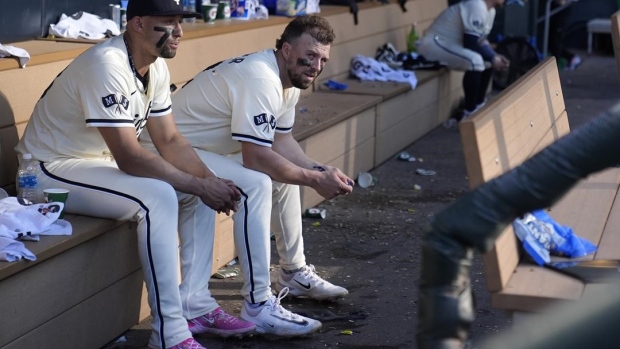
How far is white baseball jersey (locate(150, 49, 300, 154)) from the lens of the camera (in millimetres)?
4539

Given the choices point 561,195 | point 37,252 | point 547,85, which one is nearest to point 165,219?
point 37,252

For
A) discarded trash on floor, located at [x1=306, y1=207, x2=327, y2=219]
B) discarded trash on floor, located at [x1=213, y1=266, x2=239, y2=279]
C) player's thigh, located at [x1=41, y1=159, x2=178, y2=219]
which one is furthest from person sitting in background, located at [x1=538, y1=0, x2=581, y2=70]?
player's thigh, located at [x1=41, y1=159, x2=178, y2=219]

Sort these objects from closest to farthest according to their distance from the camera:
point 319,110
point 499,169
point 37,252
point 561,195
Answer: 1. point 561,195
2. point 499,169
3. point 37,252
4. point 319,110

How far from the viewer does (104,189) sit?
4148 millimetres

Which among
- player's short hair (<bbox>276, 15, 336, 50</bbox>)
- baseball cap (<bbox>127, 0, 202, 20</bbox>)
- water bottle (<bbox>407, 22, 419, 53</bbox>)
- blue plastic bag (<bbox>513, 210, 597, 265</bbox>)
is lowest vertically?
water bottle (<bbox>407, 22, 419, 53</bbox>)

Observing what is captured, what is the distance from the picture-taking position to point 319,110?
7.27 m

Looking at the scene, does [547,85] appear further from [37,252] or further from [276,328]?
[37,252]

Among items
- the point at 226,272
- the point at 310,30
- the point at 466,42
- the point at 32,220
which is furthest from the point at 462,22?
the point at 32,220

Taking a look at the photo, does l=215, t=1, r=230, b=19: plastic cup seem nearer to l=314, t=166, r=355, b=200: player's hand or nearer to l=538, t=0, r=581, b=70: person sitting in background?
l=314, t=166, r=355, b=200: player's hand

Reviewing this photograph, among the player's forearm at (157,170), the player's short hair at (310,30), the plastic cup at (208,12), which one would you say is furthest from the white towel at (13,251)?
the plastic cup at (208,12)

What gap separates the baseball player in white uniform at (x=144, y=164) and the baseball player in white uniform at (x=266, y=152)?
5.4 inches

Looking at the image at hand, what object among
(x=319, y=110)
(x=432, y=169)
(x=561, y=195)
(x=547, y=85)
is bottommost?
(x=432, y=169)

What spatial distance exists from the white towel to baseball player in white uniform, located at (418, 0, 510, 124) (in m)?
6.63

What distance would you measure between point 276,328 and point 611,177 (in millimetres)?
1557
